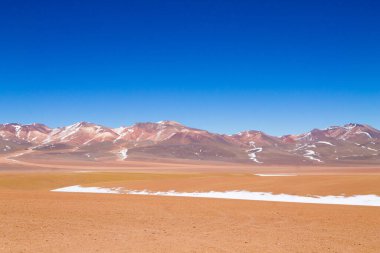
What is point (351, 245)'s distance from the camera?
48.9ft

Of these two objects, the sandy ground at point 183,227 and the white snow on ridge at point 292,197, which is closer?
the sandy ground at point 183,227

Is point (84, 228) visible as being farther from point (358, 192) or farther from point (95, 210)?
point (358, 192)

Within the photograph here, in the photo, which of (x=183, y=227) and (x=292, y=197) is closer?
(x=183, y=227)

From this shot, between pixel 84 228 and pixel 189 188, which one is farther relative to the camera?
pixel 189 188

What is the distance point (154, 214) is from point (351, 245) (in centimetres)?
1039

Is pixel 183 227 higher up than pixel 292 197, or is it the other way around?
pixel 292 197

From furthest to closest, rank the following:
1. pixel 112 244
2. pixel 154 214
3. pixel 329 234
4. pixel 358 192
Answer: pixel 358 192 < pixel 154 214 < pixel 329 234 < pixel 112 244

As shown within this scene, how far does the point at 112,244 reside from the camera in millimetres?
14625

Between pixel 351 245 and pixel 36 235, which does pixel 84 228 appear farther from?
pixel 351 245

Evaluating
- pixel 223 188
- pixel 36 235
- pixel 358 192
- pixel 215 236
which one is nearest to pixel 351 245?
pixel 215 236

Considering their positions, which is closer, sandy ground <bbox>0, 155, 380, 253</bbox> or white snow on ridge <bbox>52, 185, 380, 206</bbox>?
sandy ground <bbox>0, 155, 380, 253</bbox>

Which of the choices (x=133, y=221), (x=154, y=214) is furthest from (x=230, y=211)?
(x=133, y=221)

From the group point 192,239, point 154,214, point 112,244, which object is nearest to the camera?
point 112,244

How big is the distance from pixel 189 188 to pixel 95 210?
1718 centimetres
